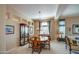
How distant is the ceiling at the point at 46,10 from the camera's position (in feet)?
11.7

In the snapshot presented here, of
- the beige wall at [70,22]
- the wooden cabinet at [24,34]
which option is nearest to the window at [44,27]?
the wooden cabinet at [24,34]

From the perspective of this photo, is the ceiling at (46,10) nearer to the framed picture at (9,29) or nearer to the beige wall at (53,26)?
the beige wall at (53,26)

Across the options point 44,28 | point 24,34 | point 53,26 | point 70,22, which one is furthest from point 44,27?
point 70,22

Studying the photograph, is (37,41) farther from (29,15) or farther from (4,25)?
(4,25)

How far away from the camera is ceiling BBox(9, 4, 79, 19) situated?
11.7ft

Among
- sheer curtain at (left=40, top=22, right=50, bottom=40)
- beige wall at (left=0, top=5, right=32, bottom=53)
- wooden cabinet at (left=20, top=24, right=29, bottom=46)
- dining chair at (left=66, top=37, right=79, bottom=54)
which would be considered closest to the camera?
beige wall at (left=0, top=5, right=32, bottom=53)

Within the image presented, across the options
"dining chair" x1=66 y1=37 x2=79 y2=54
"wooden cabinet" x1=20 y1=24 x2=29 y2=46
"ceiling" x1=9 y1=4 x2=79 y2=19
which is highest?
"ceiling" x1=9 y1=4 x2=79 y2=19

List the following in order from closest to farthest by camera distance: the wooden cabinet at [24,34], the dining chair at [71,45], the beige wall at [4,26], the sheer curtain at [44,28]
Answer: the beige wall at [4,26] → the dining chair at [71,45] → the sheer curtain at [44,28] → the wooden cabinet at [24,34]

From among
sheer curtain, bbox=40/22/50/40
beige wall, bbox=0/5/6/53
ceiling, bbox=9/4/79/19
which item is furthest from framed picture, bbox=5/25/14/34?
sheer curtain, bbox=40/22/50/40

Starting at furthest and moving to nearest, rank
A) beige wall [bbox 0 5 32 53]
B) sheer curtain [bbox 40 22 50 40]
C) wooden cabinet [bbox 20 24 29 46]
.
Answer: wooden cabinet [bbox 20 24 29 46]
sheer curtain [bbox 40 22 50 40]
beige wall [bbox 0 5 32 53]

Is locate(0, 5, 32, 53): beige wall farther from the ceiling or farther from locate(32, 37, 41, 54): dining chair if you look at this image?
locate(32, 37, 41, 54): dining chair

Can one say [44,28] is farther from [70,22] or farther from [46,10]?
[70,22]

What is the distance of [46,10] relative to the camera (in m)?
3.80
